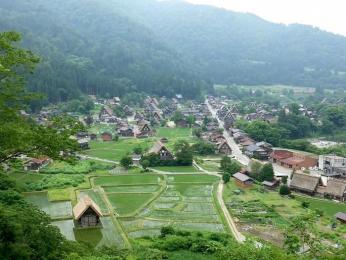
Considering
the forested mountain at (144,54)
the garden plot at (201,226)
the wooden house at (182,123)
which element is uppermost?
the forested mountain at (144,54)

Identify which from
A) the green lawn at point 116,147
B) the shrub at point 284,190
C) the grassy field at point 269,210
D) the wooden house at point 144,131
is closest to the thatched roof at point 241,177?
the grassy field at point 269,210

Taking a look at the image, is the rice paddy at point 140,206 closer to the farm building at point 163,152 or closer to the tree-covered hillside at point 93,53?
the farm building at point 163,152

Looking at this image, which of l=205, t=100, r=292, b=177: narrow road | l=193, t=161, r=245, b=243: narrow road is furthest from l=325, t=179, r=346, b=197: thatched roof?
l=193, t=161, r=245, b=243: narrow road

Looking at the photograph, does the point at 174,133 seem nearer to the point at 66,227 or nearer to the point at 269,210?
the point at 269,210

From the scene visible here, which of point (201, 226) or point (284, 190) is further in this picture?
point (284, 190)

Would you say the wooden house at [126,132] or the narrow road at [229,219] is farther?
the wooden house at [126,132]

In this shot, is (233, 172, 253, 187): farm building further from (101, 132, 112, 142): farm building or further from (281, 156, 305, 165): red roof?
(101, 132, 112, 142): farm building

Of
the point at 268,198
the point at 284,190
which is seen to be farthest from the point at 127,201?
the point at 284,190
